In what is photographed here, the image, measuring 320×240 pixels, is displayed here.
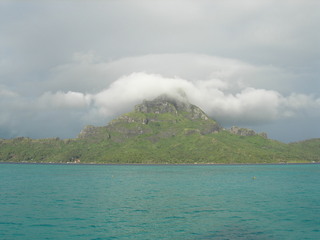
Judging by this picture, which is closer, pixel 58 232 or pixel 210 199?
pixel 58 232

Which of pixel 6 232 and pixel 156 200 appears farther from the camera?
pixel 156 200

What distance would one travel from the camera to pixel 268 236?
49.2 metres

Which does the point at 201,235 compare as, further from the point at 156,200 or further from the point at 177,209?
the point at 156,200

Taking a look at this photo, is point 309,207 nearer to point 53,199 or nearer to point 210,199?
point 210,199

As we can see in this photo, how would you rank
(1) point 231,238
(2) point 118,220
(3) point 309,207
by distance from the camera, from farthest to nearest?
(3) point 309,207 → (2) point 118,220 → (1) point 231,238

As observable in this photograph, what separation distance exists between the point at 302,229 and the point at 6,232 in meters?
54.9

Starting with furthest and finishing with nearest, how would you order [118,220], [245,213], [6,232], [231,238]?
[245,213] → [118,220] → [6,232] → [231,238]

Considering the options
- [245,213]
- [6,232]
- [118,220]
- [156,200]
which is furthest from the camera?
[156,200]

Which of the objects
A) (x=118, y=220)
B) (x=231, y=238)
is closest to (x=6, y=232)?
Answer: (x=118, y=220)

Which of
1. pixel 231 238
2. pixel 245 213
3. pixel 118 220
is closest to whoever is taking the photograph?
pixel 231 238

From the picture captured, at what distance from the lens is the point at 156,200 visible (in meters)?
88.0

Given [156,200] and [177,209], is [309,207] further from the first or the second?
[156,200]

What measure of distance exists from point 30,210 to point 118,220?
25848 millimetres

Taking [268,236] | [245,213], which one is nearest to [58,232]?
[268,236]
